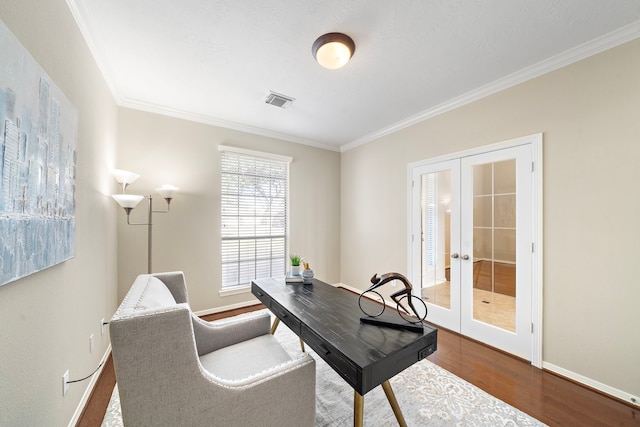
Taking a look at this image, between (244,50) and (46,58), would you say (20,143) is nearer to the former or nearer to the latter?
(46,58)

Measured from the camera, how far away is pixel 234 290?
3500 mm

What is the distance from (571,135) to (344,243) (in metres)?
3.27

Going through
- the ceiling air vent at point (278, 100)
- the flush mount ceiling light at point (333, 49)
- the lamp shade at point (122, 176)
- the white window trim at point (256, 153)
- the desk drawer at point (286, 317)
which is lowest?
the desk drawer at point (286, 317)

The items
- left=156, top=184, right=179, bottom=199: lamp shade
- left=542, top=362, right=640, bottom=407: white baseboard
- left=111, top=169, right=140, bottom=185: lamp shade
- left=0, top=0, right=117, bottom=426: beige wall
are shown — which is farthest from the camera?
left=156, top=184, right=179, bottom=199: lamp shade

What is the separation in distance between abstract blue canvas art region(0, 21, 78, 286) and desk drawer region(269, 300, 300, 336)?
1.32m

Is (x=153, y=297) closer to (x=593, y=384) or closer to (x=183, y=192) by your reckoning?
(x=183, y=192)

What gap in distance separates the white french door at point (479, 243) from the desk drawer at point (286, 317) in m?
2.16

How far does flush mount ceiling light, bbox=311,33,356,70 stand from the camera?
5.95 ft

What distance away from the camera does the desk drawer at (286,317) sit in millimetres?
1588

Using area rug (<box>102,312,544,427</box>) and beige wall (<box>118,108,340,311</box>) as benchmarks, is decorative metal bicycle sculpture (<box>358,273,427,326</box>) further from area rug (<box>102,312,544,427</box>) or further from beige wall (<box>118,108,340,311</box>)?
beige wall (<box>118,108,340,311</box>)

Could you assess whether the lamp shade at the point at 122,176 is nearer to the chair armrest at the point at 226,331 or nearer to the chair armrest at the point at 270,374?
the chair armrest at the point at 226,331

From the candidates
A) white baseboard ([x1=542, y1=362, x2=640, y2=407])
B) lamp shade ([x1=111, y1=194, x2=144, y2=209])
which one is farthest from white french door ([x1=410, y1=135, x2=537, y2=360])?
lamp shade ([x1=111, y1=194, x2=144, y2=209])

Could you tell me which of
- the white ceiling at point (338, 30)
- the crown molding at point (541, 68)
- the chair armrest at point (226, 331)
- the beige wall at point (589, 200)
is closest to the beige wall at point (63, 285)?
the white ceiling at point (338, 30)

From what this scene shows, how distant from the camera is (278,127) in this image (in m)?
3.67
